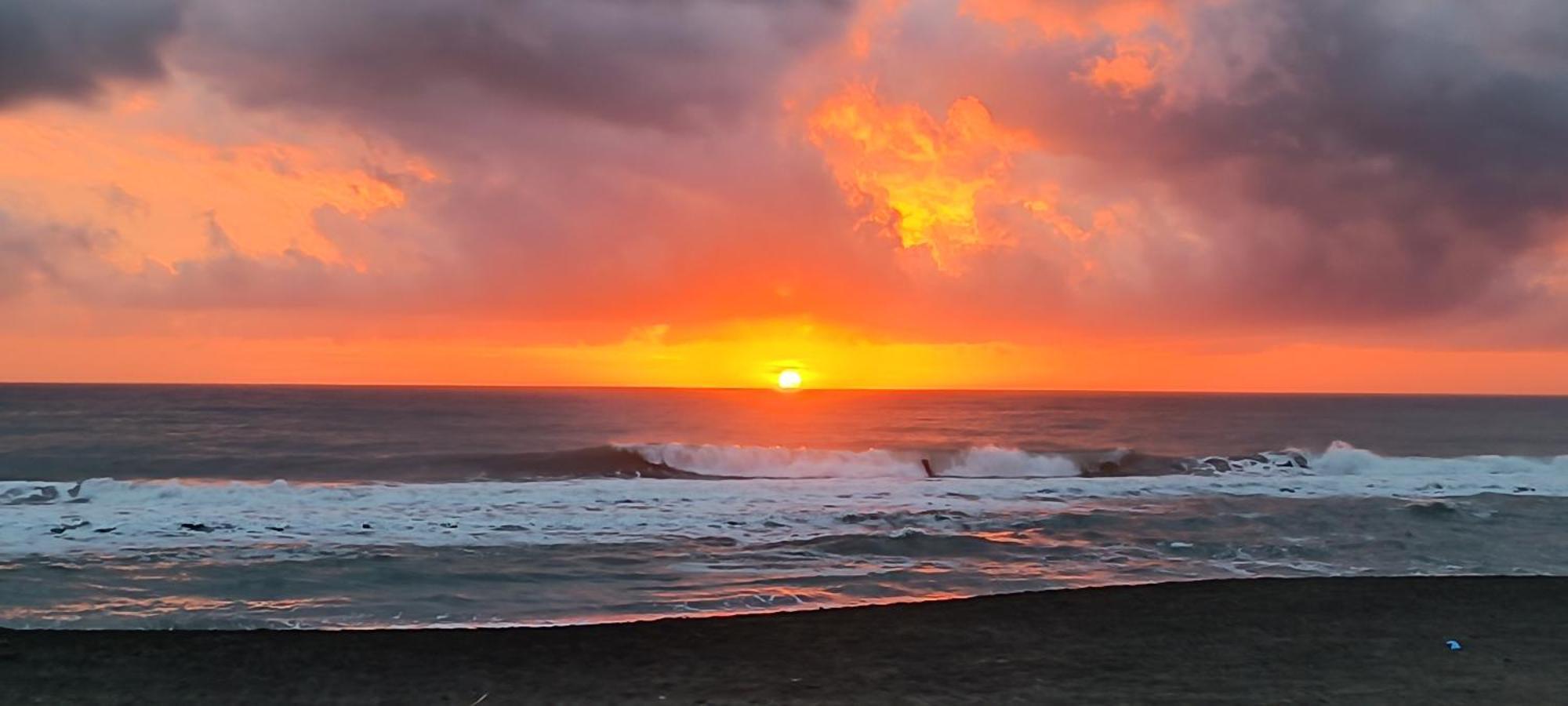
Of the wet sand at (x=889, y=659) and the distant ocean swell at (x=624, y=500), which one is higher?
the wet sand at (x=889, y=659)

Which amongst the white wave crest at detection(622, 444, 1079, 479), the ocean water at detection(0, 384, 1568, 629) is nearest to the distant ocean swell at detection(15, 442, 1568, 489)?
the white wave crest at detection(622, 444, 1079, 479)

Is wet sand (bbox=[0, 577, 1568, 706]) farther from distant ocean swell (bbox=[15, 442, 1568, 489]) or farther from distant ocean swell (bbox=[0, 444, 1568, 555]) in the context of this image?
distant ocean swell (bbox=[15, 442, 1568, 489])

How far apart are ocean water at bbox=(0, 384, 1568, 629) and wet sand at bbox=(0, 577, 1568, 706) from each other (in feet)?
6.43

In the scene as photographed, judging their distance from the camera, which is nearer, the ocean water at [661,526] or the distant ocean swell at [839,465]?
the ocean water at [661,526]

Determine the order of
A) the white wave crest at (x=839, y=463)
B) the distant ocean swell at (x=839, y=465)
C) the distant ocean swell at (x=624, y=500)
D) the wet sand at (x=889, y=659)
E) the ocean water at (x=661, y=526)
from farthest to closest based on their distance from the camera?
1. the white wave crest at (x=839, y=463)
2. the distant ocean swell at (x=839, y=465)
3. the distant ocean swell at (x=624, y=500)
4. the ocean water at (x=661, y=526)
5. the wet sand at (x=889, y=659)

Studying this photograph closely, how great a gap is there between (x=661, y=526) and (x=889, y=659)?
42.1ft

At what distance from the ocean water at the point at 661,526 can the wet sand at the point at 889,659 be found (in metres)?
1.96

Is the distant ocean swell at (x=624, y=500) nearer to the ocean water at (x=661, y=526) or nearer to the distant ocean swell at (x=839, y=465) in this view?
the ocean water at (x=661, y=526)

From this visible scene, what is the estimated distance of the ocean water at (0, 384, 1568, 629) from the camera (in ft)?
47.4

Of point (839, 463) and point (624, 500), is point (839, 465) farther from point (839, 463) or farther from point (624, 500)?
point (624, 500)

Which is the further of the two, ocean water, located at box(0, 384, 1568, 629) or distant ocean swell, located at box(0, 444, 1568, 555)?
distant ocean swell, located at box(0, 444, 1568, 555)

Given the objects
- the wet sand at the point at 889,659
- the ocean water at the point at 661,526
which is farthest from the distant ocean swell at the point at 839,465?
the wet sand at the point at 889,659

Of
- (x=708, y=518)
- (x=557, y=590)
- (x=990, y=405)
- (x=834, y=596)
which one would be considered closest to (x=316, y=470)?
(x=708, y=518)

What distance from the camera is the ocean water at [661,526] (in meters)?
14.4
